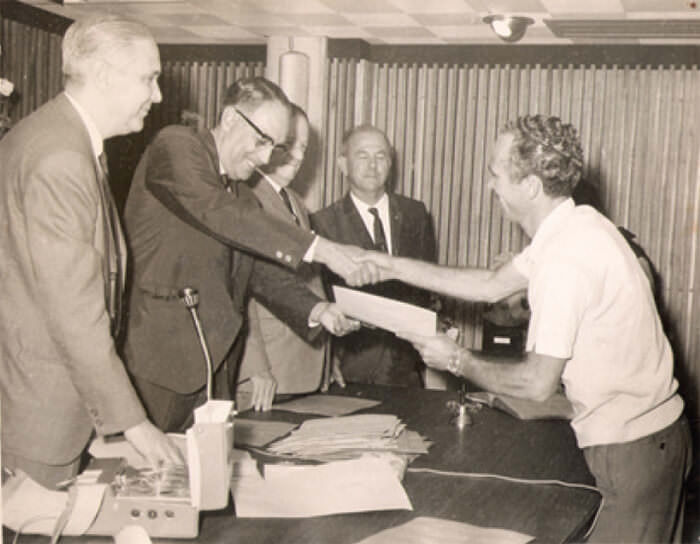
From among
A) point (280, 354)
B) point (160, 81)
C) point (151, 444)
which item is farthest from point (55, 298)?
point (160, 81)

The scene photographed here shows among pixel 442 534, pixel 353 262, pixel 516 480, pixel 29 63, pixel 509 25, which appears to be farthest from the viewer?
pixel 29 63

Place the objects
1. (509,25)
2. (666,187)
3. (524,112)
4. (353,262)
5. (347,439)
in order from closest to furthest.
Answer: (347,439) < (353,262) < (509,25) < (666,187) < (524,112)

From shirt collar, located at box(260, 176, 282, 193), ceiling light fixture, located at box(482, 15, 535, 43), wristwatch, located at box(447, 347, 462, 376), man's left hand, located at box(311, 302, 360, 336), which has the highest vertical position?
ceiling light fixture, located at box(482, 15, 535, 43)

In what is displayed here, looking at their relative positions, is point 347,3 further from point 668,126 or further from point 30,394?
point 30,394

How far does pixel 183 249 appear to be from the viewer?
2760 millimetres

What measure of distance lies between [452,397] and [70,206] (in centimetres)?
176

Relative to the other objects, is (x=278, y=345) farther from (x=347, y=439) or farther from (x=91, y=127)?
(x=91, y=127)

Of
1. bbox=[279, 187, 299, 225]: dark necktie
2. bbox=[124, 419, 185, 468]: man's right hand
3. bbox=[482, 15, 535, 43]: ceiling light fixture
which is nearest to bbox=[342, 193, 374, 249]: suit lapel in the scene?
bbox=[279, 187, 299, 225]: dark necktie

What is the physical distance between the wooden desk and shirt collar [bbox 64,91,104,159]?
896mm

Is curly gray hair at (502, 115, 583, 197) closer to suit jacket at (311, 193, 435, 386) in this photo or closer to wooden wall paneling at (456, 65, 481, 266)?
suit jacket at (311, 193, 435, 386)

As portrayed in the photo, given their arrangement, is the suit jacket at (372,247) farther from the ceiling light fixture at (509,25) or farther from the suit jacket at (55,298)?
the suit jacket at (55,298)

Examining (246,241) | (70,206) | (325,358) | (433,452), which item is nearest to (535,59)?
(325,358)

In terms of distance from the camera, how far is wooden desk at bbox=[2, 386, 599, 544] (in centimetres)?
179

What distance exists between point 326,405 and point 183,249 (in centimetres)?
72
